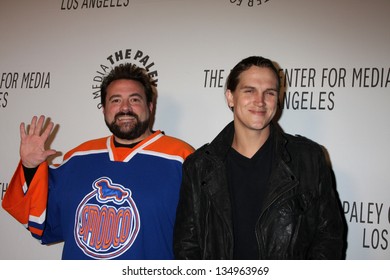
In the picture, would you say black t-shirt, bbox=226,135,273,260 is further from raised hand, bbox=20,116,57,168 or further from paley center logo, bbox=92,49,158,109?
paley center logo, bbox=92,49,158,109

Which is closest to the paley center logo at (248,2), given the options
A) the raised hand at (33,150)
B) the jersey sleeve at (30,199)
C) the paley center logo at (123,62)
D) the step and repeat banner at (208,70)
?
the step and repeat banner at (208,70)

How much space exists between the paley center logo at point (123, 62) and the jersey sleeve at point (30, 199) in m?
0.71

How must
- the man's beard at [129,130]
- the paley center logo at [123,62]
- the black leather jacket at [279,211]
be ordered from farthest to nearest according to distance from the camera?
the paley center logo at [123,62] < the man's beard at [129,130] < the black leather jacket at [279,211]

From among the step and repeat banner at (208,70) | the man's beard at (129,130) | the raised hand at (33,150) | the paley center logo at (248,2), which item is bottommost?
the raised hand at (33,150)

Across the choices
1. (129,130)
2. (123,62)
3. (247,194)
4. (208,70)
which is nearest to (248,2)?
(208,70)

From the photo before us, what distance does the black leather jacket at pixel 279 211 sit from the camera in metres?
1.45

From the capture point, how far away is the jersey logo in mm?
1768

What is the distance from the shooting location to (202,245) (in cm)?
157

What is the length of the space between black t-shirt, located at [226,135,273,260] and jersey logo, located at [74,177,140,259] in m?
0.51

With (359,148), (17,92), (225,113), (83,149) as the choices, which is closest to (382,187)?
(359,148)

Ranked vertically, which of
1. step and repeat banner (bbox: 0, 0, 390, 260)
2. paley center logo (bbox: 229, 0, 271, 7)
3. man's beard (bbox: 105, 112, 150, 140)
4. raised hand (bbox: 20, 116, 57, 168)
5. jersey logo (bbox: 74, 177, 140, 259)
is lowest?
jersey logo (bbox: 74, 177, 140, 259)

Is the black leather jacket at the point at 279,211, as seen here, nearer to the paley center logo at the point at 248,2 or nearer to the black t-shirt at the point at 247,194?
the black t-shirt at the point at 247,194

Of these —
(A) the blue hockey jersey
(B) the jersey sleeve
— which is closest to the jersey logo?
(A) the blue hockey jersey

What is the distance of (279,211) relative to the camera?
1453 millimetres
